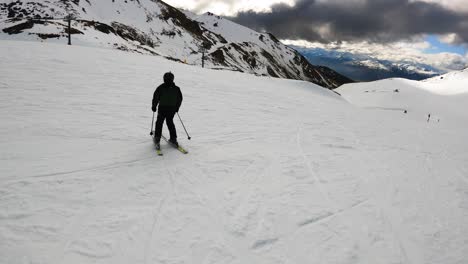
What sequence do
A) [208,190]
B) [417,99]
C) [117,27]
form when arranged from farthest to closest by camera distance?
[117,27]
[417,99]
[208,190]

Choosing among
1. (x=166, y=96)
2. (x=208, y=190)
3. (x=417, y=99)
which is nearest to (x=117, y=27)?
(x=417, y=99)

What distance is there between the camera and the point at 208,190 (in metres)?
6.25

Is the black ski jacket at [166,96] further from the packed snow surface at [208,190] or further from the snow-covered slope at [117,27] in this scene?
the snow-covered slope at [117,27]

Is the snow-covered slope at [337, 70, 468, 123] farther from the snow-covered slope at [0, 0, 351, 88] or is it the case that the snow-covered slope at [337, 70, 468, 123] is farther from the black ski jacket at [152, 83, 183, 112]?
the black ski jacket at [152, 83, 183, 112]

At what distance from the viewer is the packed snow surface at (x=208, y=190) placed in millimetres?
4480

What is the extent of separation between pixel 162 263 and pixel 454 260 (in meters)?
4.94

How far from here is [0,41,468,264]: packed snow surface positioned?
14.7 feet

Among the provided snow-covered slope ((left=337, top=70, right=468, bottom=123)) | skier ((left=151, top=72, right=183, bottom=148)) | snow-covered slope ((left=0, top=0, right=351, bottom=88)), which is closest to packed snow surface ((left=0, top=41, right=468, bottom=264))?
skier ((left=151, top=72, right=183, bottom=148))

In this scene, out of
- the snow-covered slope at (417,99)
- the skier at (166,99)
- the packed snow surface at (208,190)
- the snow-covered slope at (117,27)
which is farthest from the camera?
the snow-covered slope at (117,27)

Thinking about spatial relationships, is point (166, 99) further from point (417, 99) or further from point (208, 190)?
point (417, 99)

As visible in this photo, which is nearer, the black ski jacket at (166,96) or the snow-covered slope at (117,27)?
the black ski jacket at (166,96)

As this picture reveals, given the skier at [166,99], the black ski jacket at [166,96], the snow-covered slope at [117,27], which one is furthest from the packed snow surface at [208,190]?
the snow-covered slope at [117,27]

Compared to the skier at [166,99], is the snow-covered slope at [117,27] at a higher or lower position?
higher

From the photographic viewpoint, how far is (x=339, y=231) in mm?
Answer: 5215
